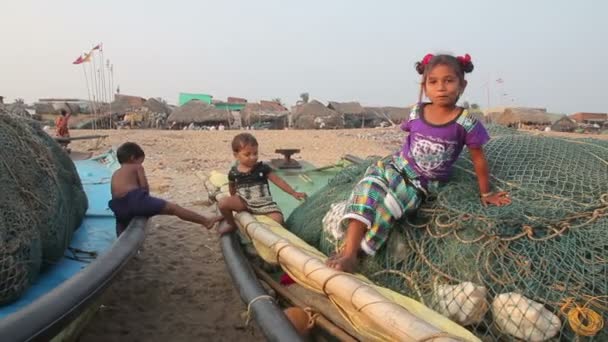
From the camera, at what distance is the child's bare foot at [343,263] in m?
2.35

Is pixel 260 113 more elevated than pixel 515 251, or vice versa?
pixel 260 113

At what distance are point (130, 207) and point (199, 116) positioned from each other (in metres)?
22.3

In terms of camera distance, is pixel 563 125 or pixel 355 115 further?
pixel 355 115

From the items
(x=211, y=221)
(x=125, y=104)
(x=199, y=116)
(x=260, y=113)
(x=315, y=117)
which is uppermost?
(x=125, y=104)

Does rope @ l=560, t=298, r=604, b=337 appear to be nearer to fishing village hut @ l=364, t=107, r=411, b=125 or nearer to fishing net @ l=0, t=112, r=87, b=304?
fishing net @ l=0, t=112, r=87, b=304

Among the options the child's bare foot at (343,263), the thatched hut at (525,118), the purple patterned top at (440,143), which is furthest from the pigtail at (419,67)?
the thatched hut at (525,118)

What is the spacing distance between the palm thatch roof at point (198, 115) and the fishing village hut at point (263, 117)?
1.30 metres

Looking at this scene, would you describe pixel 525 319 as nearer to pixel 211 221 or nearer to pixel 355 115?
pixel 211 221

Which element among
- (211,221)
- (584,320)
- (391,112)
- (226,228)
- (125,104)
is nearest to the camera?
(584,320)

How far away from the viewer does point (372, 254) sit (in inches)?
97.9

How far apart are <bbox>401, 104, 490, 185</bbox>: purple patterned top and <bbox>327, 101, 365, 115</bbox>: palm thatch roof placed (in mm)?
26847

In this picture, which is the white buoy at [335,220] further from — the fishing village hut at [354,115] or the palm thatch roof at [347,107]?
the palm thatch roof at [347,107]

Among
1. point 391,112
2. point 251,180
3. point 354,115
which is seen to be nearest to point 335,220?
point 251,180

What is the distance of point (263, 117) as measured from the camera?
2766cm
